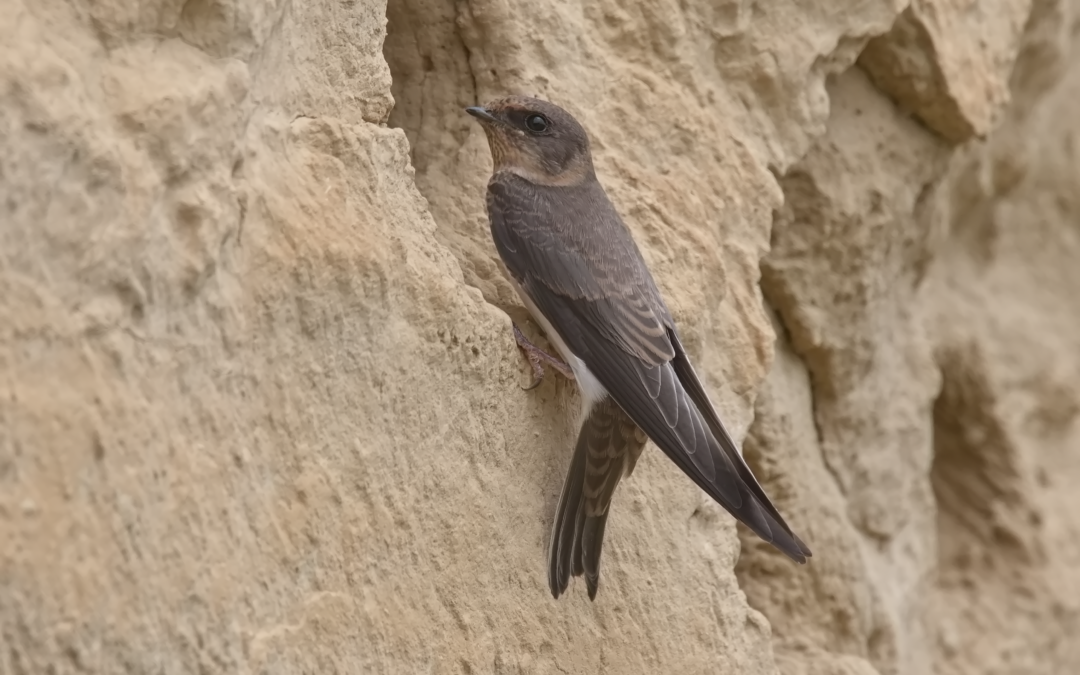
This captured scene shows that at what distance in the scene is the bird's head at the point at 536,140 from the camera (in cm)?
252

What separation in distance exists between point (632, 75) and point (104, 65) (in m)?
1.31

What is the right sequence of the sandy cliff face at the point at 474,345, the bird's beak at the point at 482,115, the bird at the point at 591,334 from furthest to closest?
the bird's beak at the point at 482,115
the bird at the point at 591,334
the sandy cliff face at the point at 474,345

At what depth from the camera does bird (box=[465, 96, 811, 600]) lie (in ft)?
7.13

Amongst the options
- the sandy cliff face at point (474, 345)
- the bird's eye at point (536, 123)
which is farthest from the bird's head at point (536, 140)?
the sandy cliff face at point (474, 345)

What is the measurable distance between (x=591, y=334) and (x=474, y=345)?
10.7 inches

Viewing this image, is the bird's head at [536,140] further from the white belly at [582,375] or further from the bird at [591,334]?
the white belly at [582,375]

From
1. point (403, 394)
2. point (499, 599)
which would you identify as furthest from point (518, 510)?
point (403, 394)

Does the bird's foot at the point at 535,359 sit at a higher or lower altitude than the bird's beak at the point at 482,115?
lower

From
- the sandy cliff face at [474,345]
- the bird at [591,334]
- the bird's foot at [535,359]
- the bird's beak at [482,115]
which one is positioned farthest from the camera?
the bird's beak at [482,115]

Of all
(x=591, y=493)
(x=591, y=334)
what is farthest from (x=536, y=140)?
(x=591, y=493)

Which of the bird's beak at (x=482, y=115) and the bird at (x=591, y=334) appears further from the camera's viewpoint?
the bird's beak at (x=482, y=115)

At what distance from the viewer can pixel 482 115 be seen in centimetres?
250

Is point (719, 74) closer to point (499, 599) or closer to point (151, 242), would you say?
point (499, 599)

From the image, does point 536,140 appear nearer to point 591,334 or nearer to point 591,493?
point 591,334
